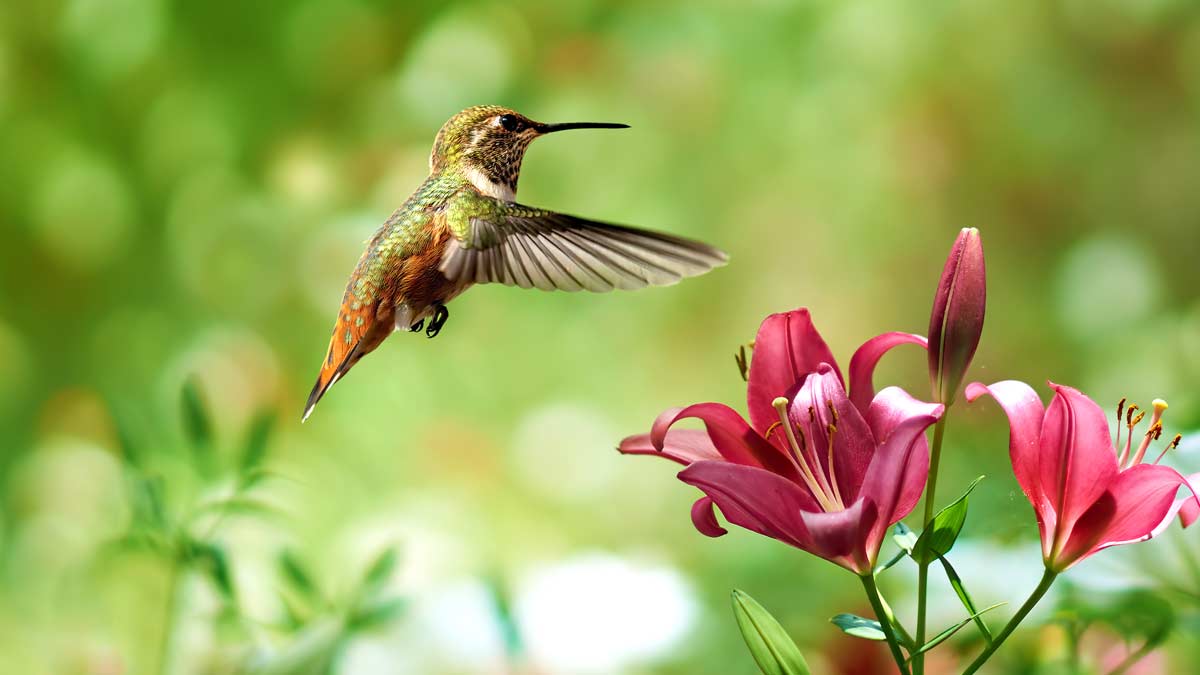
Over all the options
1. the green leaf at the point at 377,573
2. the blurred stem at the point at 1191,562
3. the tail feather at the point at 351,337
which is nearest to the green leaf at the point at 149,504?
the green leaf at the point at 377,573

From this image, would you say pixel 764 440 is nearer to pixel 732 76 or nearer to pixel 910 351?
pixel 910 351

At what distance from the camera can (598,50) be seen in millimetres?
1269

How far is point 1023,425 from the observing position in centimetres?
34

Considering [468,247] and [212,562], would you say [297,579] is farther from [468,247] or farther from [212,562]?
[468,247]

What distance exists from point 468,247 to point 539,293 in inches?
29.4

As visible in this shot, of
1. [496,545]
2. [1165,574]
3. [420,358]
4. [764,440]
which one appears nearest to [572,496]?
[496,545]

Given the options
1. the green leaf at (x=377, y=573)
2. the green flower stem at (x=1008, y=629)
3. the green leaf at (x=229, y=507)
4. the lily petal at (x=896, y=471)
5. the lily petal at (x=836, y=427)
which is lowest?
the green flower stem at (x=1008, y=629)

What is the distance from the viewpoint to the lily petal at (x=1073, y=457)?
0.33 meters

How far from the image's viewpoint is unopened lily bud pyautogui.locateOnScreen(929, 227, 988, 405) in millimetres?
343

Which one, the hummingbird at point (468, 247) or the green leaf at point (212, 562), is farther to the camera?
the green leaf at point (212, 562)

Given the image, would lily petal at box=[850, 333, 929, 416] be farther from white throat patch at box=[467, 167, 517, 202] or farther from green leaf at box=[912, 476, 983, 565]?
white throat patch at box=[467, 167, 517, 202]

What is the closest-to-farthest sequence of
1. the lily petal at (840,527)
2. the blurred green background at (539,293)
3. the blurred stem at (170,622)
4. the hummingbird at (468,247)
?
the lily petal at (840,527)
the hummingbird at (468,247)
the blurred stem at (170,622)
the blurred green background at (539,293)

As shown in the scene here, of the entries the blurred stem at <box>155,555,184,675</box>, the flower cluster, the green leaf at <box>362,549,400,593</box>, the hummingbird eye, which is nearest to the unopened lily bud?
the flower cluster

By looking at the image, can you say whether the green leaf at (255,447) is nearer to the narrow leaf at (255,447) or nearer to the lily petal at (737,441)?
the narrow leaf at (255,447)
